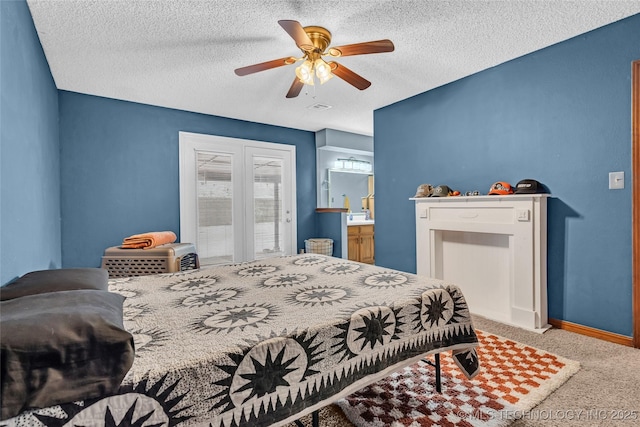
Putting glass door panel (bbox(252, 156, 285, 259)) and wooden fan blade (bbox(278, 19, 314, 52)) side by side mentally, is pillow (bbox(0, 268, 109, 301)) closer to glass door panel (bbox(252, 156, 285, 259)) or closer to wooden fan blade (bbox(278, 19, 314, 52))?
wooden fan blade (bbox(278, 19, 314, 52))

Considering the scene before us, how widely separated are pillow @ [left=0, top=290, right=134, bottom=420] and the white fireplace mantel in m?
2.89

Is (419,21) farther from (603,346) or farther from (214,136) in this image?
(214,136)

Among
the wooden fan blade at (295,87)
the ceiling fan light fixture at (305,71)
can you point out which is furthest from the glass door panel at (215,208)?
the ceiling fan light fixture at (305,71)

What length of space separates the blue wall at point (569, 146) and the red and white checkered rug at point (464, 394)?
0.73 m

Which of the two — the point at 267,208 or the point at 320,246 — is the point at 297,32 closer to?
the point at 267,208

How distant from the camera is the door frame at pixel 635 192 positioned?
221 centimetres

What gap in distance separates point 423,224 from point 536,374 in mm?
1728

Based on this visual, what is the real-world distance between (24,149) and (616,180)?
3988 mm

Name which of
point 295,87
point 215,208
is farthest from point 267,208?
point 295,87

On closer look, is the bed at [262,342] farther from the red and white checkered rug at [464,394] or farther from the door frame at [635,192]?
the door frame at [635,192]

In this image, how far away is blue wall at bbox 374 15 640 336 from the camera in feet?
7.57

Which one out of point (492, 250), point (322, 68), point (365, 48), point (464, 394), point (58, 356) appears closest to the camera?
point (58, 356)

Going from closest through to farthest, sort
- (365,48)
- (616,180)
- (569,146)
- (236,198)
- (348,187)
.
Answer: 1. (365,48)
2. (616,180)
3. (569,146)
4. (236,198)
5. (348,187)

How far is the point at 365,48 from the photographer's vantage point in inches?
80.7
